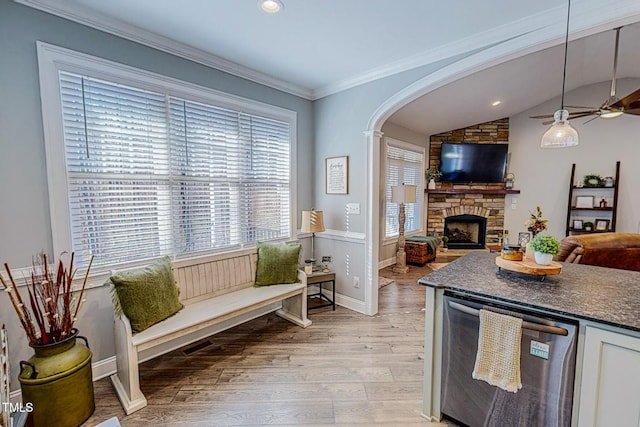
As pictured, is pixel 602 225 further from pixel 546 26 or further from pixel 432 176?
pixel 546 26

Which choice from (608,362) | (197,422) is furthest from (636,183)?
(197,422)

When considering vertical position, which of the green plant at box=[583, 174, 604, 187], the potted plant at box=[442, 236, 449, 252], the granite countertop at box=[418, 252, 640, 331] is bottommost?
the potted plant at box=[442, 236, 449, 252]

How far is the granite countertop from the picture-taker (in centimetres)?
136

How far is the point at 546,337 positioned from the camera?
1.43 meters

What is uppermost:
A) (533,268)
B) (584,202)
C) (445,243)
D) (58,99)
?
(58,99)

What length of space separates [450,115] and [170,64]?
4.85 metres

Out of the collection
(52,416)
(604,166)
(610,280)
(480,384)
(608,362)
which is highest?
(604,166)

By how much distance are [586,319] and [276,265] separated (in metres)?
2.49

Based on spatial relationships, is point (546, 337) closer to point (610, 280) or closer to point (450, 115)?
point (610, 280)

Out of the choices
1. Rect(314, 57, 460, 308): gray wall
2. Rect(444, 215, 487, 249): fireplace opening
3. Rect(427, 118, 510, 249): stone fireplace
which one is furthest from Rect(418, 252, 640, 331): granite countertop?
Rect(444, 215, 487, 249): fireplace opening

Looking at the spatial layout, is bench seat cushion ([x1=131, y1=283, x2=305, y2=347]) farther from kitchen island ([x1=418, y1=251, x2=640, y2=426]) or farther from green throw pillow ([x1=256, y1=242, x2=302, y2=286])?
kitchen island ([x1=418, y1=251, x2=640, y2=426])

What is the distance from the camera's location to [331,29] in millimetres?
2309

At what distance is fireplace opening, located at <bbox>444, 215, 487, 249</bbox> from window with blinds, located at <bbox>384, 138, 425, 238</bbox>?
2.84 ft

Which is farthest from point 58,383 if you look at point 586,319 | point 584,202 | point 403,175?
point 584,202
